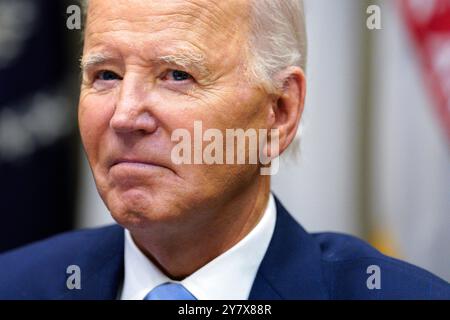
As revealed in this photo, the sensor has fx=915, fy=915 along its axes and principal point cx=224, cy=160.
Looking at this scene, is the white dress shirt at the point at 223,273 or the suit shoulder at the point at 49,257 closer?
the white dress shirt at the point at 223,273

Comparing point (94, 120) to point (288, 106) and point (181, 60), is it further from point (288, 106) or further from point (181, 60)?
point (288, 106)

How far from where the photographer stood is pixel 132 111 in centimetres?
150

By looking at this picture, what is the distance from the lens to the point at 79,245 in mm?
1931

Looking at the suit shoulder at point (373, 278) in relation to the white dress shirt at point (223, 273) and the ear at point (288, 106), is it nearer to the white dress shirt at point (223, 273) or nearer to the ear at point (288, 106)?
the white dress shirt at point (223, 273)

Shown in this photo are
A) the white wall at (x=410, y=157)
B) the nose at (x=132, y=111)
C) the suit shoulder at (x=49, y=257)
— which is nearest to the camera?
the nose at (x=132, y=111)

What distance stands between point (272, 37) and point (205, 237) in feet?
1.25

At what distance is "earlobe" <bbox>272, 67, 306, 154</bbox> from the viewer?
5.45ft

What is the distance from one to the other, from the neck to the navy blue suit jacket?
0.07 meters

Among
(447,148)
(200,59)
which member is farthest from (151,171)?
(447,148)

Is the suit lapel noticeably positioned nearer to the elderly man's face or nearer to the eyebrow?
the elderly man's face

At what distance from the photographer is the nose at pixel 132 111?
150cm

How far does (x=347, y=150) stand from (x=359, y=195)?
0.15 meters

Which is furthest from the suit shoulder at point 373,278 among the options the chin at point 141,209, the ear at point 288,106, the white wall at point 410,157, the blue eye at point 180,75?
the white wall at point 410,157

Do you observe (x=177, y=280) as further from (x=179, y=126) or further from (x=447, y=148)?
(x=447, y=148)
